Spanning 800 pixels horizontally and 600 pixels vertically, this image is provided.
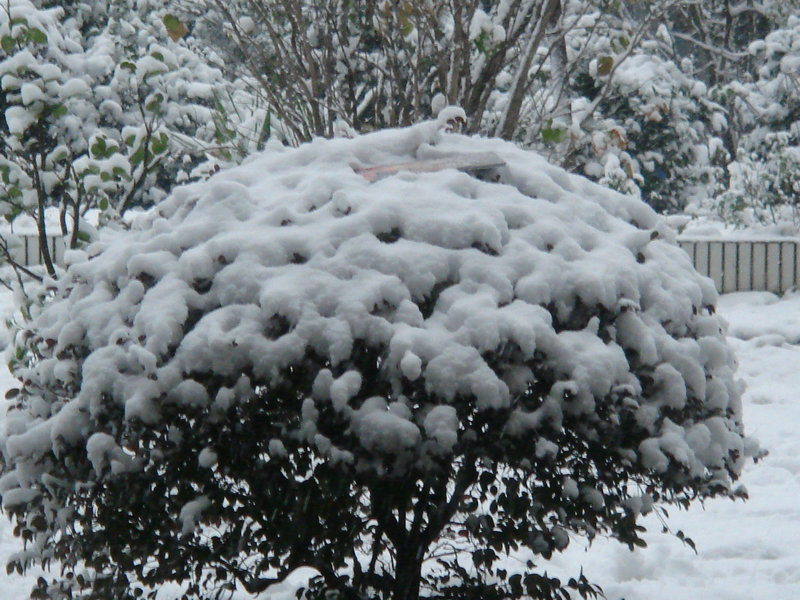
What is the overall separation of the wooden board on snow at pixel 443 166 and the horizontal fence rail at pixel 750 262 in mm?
5721

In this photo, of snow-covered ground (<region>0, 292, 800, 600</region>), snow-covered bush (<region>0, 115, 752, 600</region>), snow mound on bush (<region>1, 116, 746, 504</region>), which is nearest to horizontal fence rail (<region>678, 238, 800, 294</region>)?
snow-covered ground (<region>0, 292, 800, 600</region>)

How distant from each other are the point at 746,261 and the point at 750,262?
34mm

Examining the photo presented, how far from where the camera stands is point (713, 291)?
8.59ft

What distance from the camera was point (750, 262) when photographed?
7.97 meters

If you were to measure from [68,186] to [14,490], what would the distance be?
2654mm

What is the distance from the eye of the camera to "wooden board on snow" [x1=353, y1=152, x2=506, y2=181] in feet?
→ 8.57

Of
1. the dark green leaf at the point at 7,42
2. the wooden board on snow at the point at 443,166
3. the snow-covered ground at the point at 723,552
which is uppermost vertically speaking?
the dark green leaf at the point at 7,42

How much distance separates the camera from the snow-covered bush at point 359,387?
1.99m

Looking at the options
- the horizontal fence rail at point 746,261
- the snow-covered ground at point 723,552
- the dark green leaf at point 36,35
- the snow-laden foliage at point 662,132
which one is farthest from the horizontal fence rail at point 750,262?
the dark green leaf at point 36,35

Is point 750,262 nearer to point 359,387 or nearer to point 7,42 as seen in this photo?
point 7,42

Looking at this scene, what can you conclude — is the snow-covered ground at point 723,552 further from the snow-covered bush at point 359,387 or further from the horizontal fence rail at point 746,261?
the horizontal fence rail at point 746,261

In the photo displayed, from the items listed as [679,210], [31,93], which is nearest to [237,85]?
[679,210]

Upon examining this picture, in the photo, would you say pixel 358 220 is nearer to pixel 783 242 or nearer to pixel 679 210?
pixel 783 242

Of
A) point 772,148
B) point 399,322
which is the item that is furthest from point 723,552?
point 772,148
